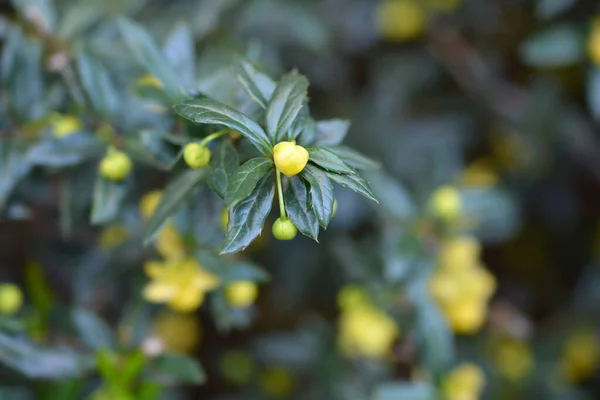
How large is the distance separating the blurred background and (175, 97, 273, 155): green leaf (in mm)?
147

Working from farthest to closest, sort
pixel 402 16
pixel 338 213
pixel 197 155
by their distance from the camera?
pixel 402 16
pixel 338 213
pixel 197 155

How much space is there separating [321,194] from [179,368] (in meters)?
0.44

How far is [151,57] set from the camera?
0.90 m

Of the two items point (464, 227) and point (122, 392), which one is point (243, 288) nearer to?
point (122, 392)

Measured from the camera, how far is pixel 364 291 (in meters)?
1.29

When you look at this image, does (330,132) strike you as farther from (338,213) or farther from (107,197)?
(338,213)

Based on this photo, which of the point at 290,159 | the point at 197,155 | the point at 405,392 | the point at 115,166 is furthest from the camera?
the point at 405,392

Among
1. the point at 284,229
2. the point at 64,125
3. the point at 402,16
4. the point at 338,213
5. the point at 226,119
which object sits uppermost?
the point at 402,16

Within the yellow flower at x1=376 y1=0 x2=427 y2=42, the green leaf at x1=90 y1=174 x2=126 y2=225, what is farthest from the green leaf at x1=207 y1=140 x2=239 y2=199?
the yellow flower at x1=376 y1=0 x2=427 y2=42

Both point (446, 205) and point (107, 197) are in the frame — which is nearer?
point (107, 197)

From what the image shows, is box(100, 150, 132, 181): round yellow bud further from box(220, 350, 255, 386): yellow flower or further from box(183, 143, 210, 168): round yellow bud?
box(220, 350, 255, 386): yellow flower

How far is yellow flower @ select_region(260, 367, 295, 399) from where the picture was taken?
5.06 ft

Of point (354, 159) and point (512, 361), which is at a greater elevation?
point (512, 361)

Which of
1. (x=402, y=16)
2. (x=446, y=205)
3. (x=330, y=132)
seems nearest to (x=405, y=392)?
(x=446, y=205)
